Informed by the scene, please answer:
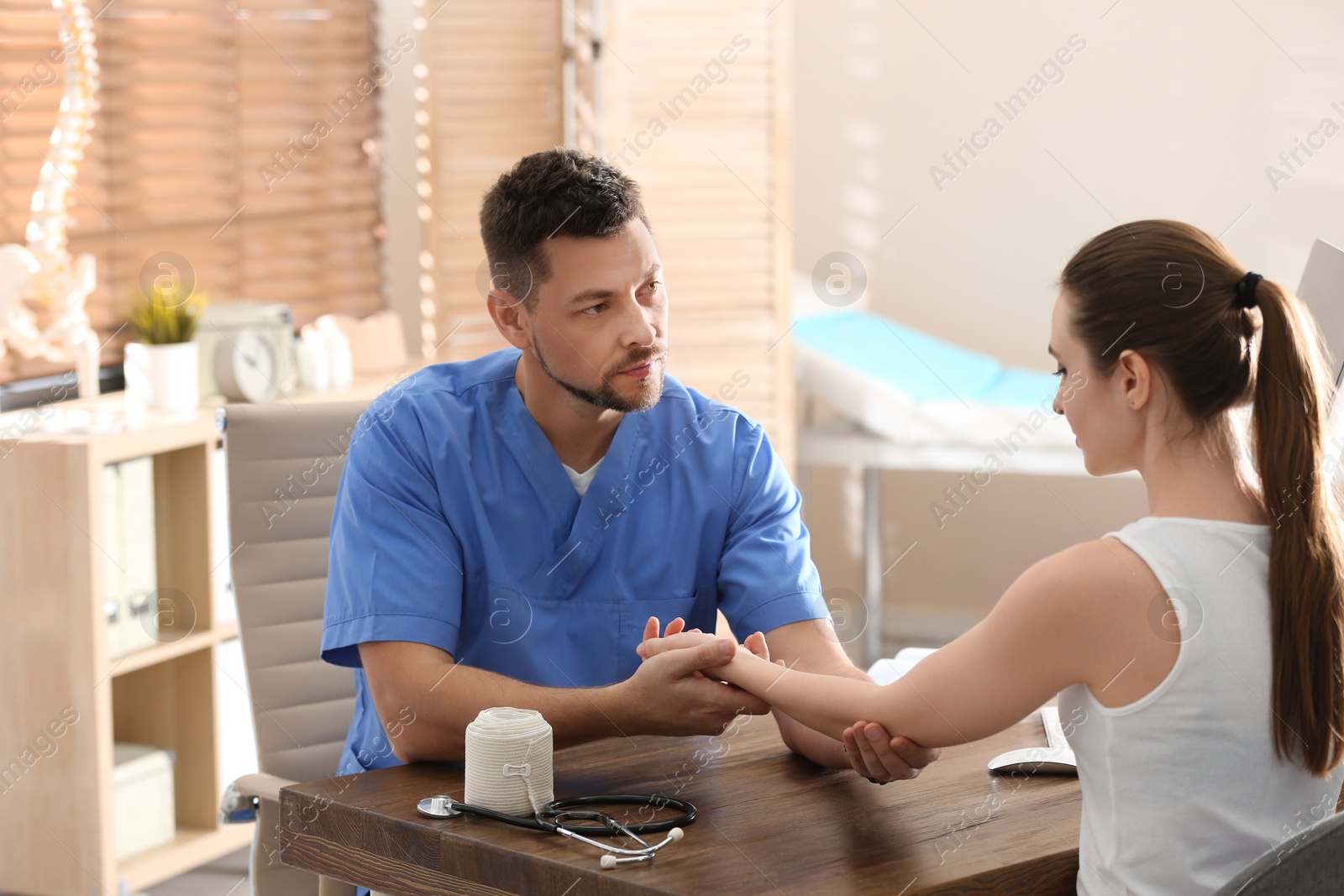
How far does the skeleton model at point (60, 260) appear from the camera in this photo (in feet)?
8.47

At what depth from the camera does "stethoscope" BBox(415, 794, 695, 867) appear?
1040 mm

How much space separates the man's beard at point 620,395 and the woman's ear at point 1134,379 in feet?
2.10

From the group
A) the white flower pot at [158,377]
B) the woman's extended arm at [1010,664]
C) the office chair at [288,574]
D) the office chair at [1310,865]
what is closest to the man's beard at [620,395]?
the office chair at [288,574]

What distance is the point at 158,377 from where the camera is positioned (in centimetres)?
264

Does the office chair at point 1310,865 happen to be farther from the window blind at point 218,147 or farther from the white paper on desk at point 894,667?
the window blind at point 218,147

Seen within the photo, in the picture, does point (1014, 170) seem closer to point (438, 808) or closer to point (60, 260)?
point (60, 260)

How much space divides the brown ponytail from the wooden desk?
9.3 inches

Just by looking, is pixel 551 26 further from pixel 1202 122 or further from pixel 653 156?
pixel 1202 122

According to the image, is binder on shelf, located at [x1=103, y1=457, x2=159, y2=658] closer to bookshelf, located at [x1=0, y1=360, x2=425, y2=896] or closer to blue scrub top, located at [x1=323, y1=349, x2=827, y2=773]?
bookshelf, located at [x1=0, y1=360, x2=425, y2=896]

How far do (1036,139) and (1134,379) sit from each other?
3295 mm

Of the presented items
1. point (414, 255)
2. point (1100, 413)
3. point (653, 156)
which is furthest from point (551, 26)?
point (1100, 413)

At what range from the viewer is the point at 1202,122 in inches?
157

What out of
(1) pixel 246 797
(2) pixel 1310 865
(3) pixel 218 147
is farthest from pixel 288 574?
(3) pixel 218 147

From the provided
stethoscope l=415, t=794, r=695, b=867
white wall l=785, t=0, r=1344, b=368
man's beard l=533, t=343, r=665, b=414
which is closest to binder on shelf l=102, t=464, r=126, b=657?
man's beard l=533, t=343, r=665, b=414
